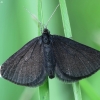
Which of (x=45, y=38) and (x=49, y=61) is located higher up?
(x=45, y=38)

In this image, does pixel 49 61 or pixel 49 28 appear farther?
pixel 49 28

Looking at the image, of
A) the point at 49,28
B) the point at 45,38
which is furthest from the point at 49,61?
the point at 49,28

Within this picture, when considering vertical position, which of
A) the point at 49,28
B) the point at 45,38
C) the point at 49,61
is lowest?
the point at 49,61

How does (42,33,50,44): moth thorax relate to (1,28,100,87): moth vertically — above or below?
above

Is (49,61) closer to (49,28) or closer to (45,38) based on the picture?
(45,38)
